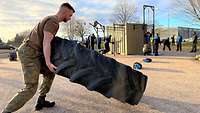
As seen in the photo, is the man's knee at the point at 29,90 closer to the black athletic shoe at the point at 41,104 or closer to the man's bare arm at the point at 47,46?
the man's bare arm at the point at 47,46

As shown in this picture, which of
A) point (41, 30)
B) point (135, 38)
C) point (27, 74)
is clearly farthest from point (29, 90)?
point (135, 38)

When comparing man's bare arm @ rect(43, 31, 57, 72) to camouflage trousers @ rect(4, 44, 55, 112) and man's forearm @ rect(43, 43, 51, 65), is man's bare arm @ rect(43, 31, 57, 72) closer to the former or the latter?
man's forearm @ rect(43, 43, 51, 65)

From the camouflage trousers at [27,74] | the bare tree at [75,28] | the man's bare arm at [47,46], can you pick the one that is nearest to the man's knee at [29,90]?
the camouflage trousers at [27,74]

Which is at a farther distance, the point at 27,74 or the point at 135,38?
the point at 135,38

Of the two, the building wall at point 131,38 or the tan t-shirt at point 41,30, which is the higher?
the tan t-shirt at point 41,30

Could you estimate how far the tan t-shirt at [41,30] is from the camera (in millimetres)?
5758

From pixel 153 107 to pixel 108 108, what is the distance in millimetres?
836

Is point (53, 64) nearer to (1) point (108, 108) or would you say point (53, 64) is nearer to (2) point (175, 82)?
(1) point (108, 108)

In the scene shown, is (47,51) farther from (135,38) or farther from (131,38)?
(135,38)

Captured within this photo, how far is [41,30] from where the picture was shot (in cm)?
591

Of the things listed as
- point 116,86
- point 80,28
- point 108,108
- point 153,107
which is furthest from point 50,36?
point 80,28

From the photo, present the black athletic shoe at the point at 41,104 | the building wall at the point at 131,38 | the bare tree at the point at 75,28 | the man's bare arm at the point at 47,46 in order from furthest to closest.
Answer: the bare tree at the point at 75,28 < the building wall at the point at 131,38 < the black athletic shoe at the point at 41,104 < the man's bare arm at the point at 47,46

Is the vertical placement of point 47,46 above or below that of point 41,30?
below

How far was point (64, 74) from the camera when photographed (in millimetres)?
5844
